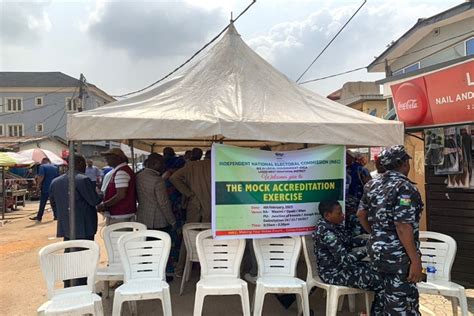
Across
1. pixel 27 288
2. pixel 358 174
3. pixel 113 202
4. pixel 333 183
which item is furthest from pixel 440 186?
pixel 27 288

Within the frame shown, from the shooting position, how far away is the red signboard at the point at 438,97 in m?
4.88

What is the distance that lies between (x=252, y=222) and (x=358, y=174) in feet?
6.84

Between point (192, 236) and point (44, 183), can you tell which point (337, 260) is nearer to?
point (192, 236)

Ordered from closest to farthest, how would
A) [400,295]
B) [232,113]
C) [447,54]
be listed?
[400,295] → [232,113] → [447,54]

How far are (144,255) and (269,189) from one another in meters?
1.42

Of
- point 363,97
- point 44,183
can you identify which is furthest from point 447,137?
point 363,97

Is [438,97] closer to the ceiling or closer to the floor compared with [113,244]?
closer to the ceiling

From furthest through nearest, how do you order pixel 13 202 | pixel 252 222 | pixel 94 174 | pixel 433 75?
1. pixel 13 202
2. pixel 94 174
3. pixel 433 75
4. pixel 252 222

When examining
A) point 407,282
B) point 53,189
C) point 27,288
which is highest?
point 53,189

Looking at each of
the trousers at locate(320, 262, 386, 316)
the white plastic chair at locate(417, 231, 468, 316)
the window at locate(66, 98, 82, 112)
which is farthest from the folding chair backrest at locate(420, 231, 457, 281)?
the window at locate(66, 98, 82, 112)

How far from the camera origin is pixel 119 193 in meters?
4.96

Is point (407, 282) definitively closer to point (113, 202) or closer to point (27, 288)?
point (113, 202)

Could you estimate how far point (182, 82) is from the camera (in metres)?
4.61

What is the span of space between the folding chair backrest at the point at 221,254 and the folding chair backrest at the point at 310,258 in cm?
66
